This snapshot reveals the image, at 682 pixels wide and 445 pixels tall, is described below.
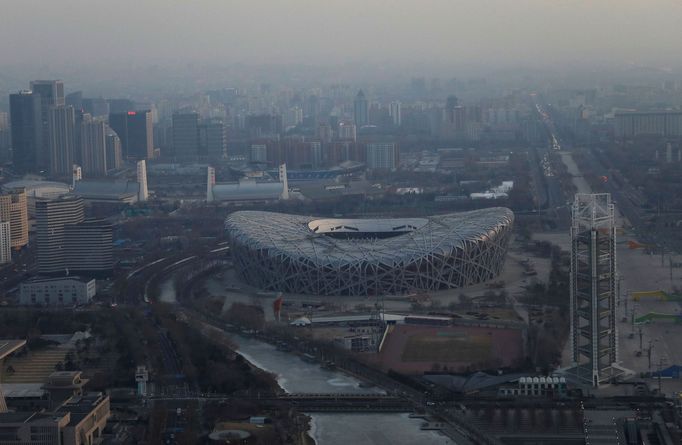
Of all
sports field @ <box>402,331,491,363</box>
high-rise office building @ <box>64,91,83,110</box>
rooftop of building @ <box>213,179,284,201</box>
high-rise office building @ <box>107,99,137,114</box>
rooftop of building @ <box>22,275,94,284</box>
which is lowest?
sports field @ <box>402,331,491,363</box>

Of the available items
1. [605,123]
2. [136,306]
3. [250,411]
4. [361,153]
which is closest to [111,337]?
[136,306]

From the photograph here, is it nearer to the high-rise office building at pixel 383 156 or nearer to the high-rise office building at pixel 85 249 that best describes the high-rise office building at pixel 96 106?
the high-rise office building at pixel 383 156

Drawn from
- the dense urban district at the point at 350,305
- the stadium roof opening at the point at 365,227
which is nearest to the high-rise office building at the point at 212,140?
the dense urban district at the point at 350,305

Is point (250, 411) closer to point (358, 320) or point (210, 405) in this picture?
point (210, 405)

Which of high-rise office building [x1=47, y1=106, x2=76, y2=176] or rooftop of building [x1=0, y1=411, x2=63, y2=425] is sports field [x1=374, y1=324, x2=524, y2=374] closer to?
rooftop of building [x1=0, y1=411, x2=63, y2=425]

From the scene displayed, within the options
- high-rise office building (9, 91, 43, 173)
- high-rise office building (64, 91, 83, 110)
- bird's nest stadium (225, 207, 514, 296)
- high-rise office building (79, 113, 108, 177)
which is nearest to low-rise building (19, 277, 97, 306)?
bird's nest stadium (225, 207, 514, 296)

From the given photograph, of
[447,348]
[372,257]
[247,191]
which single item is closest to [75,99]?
[247,191]
